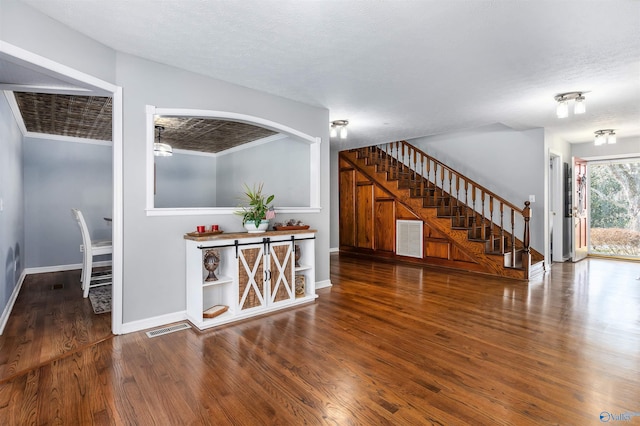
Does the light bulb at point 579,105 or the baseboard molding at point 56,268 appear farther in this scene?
the baseboard molding at point 56,268

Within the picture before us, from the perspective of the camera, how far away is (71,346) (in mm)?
2631

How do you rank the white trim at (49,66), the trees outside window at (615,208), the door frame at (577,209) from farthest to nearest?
the trees outside window at (615,208) → the door frame at (577,209) → the white trim at (49,66)

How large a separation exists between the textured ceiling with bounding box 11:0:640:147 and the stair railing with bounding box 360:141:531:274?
2.26 meters

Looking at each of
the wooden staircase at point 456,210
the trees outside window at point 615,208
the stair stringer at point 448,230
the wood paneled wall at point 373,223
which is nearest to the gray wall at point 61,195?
the wood paneled wall at point 373,223

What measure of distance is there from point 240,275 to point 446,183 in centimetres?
538

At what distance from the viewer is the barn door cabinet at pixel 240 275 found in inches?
123

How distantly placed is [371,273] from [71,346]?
4153 mm

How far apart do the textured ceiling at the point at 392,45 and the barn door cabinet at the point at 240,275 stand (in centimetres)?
172

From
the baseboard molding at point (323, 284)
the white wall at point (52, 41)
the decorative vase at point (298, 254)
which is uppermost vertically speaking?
the white wall at point (52, 41)

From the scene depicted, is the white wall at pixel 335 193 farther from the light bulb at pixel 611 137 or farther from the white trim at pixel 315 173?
the light bulb at pixel 611 137

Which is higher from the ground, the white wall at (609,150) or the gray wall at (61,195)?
the white wall at (609,150)

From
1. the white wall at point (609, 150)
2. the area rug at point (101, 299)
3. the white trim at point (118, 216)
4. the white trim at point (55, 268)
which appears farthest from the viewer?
the white wall at point (609, 150)

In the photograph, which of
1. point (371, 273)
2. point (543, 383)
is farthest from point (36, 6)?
point (371, 273)

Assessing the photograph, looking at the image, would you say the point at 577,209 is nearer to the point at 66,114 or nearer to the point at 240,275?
the point at 240,275
